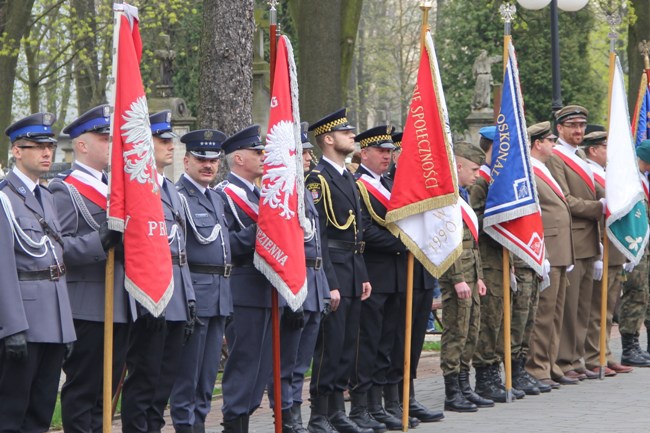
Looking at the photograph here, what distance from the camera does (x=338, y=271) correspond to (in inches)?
367

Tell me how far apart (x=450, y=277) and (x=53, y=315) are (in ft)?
13.6

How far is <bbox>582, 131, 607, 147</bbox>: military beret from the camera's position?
13.0 meters

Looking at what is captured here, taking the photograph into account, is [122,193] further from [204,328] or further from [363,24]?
[363,24]

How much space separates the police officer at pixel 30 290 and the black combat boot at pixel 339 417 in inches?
107

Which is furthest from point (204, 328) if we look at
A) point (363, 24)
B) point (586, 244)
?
point (363, 24)

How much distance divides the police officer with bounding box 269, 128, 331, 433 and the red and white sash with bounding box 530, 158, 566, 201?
Result: 3.24m

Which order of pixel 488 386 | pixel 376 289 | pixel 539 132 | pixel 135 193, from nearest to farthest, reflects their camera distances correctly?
pixel 135 193, pixel 376 289, pixel 488 386, pixel 539 132

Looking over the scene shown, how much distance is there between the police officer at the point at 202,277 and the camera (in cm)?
811

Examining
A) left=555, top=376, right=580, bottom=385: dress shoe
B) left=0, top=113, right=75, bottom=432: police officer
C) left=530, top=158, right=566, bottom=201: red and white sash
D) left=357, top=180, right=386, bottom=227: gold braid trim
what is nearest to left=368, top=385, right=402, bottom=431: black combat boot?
left=357, top=180, right=386, bottom=227: gold braid trim

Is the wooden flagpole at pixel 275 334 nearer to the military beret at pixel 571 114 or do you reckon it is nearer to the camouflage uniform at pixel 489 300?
the camouflage uniform at pixel 489 300

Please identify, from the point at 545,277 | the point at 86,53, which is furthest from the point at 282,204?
the point at 86,53

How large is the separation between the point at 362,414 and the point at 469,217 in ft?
6.48

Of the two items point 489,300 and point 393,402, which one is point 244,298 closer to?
point 393,402

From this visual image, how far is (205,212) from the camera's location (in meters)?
8.27
